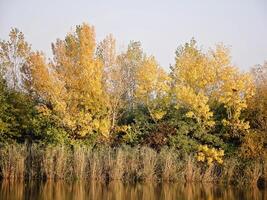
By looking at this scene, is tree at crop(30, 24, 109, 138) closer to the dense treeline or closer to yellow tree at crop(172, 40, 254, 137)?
the dense treeline

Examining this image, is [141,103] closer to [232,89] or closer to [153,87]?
[153,87]

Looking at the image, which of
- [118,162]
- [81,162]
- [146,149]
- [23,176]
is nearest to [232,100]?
[146,149]

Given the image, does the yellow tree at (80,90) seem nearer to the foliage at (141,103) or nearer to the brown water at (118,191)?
the foliage at (141,103)

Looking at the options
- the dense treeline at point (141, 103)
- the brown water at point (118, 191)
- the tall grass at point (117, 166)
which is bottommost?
the brown water at point (118, 191)

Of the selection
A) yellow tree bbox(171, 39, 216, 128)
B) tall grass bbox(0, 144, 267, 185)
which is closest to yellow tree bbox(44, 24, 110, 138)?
tall grass bbox(0, 144, 267, 185)

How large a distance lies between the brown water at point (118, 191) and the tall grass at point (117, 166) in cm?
86

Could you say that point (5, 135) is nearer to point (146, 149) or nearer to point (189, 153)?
point (146, 149)

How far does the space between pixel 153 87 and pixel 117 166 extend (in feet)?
18.4

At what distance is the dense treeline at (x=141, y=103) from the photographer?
74.5ft

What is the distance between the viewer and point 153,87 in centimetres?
2488

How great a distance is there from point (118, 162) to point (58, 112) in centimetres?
498

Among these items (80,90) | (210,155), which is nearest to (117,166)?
(210,155)

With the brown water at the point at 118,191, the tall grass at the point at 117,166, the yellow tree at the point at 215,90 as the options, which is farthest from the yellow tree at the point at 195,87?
the brown water at the point at 118,191

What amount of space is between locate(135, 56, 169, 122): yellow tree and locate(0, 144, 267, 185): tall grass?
11.4 feet
